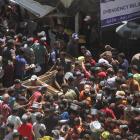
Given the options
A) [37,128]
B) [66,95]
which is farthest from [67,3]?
[37,128]

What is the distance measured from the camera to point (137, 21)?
20.1 m

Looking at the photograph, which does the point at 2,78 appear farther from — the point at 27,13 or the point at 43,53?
the point at 27,13

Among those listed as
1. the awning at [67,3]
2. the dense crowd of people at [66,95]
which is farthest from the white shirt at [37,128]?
the awning at [67,3]

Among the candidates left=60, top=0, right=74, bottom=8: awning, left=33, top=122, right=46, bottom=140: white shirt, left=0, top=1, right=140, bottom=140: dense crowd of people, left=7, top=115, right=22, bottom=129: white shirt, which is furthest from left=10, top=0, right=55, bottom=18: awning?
left=33, top=122, right=46, bottom=140: white shirt

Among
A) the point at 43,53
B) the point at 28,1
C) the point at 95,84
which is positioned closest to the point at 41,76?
the point at 43,53

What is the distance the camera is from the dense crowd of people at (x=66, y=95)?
1396 centimetres

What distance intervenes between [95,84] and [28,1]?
258 inches

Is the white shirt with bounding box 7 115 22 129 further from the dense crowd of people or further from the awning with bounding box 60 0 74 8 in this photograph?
the awning with bounding box 60 0 74 8

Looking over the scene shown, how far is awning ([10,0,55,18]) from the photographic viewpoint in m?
21.4

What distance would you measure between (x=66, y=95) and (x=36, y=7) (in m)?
6.68

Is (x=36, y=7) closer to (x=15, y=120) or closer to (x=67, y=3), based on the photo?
(x=67, y=3)

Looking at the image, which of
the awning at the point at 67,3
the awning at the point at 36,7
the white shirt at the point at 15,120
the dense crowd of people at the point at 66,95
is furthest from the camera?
the awning at the point at 36,7

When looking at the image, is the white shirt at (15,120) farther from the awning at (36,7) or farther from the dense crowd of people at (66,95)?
the awning at (36,7)

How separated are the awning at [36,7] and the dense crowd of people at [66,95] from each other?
2.15m
